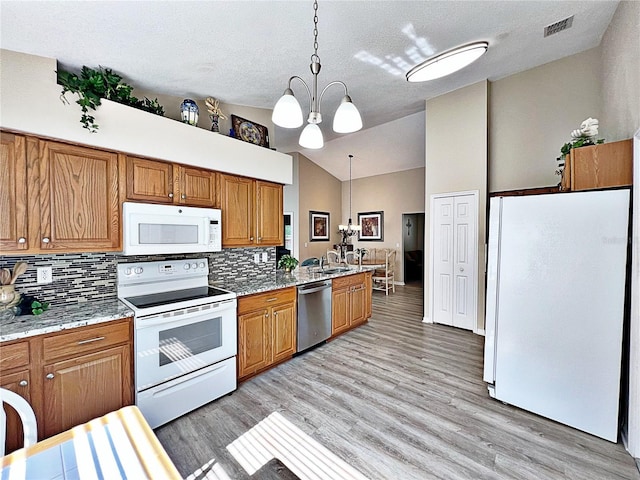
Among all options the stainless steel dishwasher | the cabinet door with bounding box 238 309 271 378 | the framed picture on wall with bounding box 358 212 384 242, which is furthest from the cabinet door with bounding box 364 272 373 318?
the framed picture on wall with bounding box 358 212 384 242

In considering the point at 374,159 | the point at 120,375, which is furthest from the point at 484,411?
the point at 374,159

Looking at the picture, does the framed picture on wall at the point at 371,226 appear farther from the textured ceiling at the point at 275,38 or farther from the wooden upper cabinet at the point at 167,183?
the wooden upper cabinet at the point at 167,183

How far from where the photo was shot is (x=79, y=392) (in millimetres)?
1734

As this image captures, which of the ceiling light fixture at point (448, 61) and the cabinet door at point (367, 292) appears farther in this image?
the cabinet door at point (367, 292)

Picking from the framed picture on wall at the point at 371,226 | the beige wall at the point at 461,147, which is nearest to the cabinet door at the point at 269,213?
the beige wall at the point at 461,147

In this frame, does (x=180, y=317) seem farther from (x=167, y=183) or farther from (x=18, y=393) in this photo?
(x=167, y=183)

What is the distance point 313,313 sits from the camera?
329 centimetres

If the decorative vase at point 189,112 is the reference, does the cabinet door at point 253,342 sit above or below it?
below

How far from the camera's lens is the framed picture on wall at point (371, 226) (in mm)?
8414

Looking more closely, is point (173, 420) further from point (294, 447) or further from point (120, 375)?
point (294, 447)

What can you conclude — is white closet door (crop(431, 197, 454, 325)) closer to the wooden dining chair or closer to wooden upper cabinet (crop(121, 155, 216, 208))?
wooden upper cabinet (crop(121, 155, 216, 208))

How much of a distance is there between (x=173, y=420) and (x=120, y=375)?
0.57m

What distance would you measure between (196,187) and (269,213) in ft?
3.00

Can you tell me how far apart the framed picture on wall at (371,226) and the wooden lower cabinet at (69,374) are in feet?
24.1
